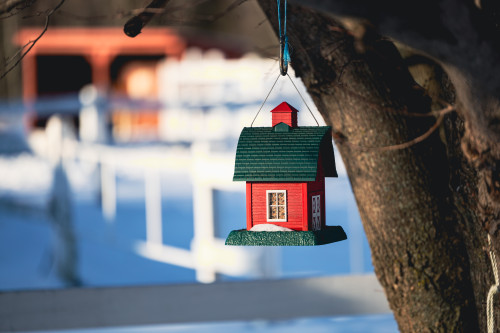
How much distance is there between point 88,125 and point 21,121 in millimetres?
2622

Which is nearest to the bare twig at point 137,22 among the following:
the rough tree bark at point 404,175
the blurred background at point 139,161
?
the blurred background at point 139,161

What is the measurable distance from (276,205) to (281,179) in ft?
0.32

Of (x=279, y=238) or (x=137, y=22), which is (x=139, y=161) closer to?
(x=137, y=22)

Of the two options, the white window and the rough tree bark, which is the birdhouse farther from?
the rough tree bark

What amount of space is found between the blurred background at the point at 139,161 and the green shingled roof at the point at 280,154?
1.01 feet

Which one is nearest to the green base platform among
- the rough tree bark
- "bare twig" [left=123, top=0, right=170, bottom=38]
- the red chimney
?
the red chimney

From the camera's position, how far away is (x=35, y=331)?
415cm

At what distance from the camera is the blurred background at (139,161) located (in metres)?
5.25

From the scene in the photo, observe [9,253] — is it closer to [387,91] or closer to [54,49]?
[387,91]

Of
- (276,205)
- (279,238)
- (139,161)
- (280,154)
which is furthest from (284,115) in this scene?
(139,161)

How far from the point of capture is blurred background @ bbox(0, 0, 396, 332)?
5.25 metres

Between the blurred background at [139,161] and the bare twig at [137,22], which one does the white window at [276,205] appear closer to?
the blurred background at [139,161]

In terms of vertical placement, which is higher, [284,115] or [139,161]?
[139,161]

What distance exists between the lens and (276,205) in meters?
2.24
